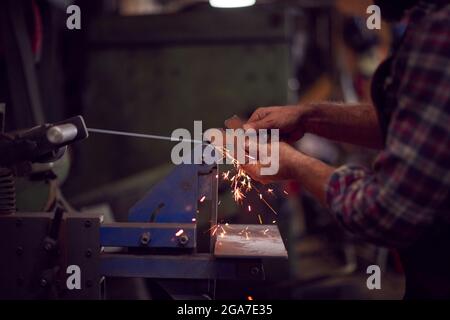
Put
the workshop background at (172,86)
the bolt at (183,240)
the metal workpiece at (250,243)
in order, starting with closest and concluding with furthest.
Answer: the metal workpiece at (250,243) → the bolt at (183,240) → the workshop background at (172,86)

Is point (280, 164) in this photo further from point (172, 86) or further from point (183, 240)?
point (172, 86)

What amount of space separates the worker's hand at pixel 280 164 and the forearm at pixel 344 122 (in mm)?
333

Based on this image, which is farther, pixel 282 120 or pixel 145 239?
pixel 282 120

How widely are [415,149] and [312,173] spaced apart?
0.40 m

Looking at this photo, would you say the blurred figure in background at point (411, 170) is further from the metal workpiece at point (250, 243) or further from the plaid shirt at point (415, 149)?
the metal workpiece at point (250, 243)

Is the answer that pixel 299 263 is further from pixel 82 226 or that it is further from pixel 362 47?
pixel 82 226

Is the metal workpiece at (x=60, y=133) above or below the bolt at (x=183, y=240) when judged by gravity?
above

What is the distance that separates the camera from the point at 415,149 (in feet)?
4.31

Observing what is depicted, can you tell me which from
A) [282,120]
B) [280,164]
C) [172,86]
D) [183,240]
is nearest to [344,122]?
[282,120]

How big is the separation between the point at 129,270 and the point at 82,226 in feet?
0.69

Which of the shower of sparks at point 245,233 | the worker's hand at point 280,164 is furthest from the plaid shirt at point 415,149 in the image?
the shower of sparks at point 245,233

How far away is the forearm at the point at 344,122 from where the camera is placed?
207 centimetres
